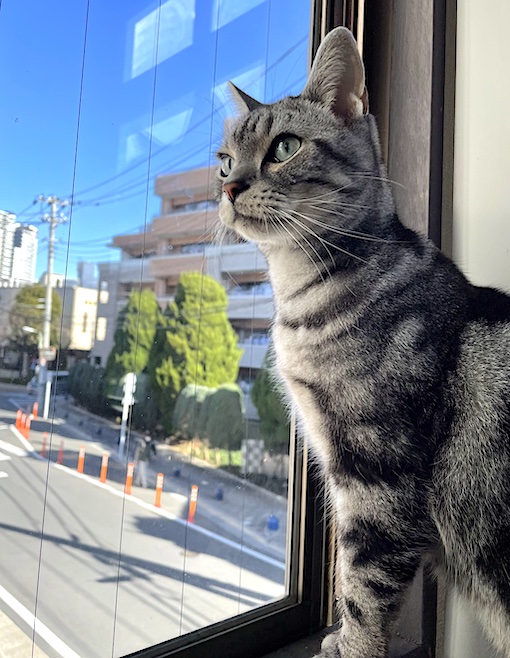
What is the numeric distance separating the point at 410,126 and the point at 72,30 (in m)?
0.72

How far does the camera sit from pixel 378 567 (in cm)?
84

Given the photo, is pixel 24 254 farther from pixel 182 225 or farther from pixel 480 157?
pixel 480 157

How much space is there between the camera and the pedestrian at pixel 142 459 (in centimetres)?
104

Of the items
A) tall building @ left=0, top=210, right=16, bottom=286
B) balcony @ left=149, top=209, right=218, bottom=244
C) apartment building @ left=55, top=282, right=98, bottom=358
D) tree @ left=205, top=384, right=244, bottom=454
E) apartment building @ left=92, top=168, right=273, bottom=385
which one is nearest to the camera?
tall building @ left=0, top=210, right=16, bottom=286

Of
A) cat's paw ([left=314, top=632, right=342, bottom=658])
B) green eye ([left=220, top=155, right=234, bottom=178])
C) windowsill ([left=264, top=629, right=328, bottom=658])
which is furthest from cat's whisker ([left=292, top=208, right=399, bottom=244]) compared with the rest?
windowsill ([left=264, top=629, right=328, bottom=658])

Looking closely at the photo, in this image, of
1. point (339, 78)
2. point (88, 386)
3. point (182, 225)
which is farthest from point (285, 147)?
point (88, 386)

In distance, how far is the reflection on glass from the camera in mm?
828

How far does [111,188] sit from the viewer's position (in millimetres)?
993

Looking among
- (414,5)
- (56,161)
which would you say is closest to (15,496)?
(56,161)

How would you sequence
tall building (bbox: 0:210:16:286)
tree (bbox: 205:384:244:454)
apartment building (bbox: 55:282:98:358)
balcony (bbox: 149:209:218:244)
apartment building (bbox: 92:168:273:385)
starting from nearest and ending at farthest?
tall building (bbox: 0:210:16:286) < apartment building (bbox: 55:282:98:358) < apartment building (bbox: 92:168:273:385) < balcony (bbox: 149:209:218:244) < tree (bbox: 205:384:244:454)

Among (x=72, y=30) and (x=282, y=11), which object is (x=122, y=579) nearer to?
(x=72, y=30)

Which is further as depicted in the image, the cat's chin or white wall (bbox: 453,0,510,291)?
white wall (bbox: 453,0,510,291)

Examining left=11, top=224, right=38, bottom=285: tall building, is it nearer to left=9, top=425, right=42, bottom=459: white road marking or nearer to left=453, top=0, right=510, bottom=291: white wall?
left=9, top=425, right=42, bottom=459: white road marking

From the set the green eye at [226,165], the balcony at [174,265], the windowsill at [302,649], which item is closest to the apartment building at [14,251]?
the balcony at [174,265]
